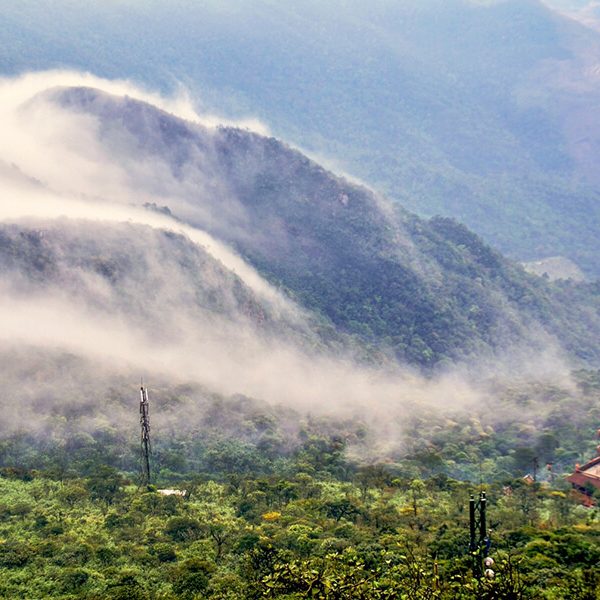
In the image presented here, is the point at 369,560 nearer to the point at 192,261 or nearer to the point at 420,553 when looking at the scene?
the point at 420,553

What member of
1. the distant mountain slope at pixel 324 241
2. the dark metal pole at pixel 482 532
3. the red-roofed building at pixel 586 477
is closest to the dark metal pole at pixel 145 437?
the dark metal pole at pixel 482 532

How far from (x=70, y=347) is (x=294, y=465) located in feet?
66.1

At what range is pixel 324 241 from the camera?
107375 millimetres

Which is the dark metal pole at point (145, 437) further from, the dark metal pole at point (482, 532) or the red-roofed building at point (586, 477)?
the red-roofed building at point (586, 477)

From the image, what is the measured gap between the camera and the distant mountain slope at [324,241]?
331ft

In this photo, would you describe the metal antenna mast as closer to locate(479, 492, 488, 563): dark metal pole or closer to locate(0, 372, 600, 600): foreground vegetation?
locate(0, 372, 600, 600): foreground vegetation

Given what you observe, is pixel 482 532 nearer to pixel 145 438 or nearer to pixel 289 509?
Result: pixel 289 509

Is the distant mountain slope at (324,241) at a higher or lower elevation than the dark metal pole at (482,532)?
higher

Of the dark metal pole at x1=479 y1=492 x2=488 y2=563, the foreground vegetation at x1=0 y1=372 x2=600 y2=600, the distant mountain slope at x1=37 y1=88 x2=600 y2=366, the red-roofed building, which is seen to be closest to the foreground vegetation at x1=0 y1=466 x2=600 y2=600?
the foreground vegetation at x1=0 y1=372 x2=600 y2=600

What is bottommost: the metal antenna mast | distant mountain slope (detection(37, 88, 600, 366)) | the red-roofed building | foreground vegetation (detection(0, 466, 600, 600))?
foreground vegetation (detection(0, 466, 600, 600))

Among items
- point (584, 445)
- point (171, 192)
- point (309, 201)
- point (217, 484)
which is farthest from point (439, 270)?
point (217, 484)

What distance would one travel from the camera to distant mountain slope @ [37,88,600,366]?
101 m

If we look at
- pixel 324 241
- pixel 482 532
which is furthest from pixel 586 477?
pixel 324 241

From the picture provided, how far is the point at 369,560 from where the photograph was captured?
38375mm
